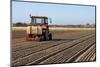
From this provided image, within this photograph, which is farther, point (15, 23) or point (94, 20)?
point (94, 20)

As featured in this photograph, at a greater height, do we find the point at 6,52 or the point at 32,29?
the point at 32,29

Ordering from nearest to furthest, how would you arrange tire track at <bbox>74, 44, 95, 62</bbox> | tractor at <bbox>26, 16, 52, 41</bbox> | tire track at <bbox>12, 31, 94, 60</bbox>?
tire track at <bbox>12, 31, 94, 60</bbox>, tractor at <bbox>26, 16, 52, 41</bbox>, tire track at <bbox>74, 44, 95, 62</bbox>

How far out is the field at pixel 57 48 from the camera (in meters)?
3.16

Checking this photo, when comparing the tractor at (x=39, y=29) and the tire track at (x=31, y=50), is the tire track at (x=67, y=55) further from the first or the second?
the tractor at (x=39, y=29)

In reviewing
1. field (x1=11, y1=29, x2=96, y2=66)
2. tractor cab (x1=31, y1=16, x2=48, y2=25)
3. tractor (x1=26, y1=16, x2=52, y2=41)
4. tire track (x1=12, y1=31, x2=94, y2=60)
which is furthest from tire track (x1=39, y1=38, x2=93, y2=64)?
tractor cab (x1=31, y1=16, x2=48, y2=25)

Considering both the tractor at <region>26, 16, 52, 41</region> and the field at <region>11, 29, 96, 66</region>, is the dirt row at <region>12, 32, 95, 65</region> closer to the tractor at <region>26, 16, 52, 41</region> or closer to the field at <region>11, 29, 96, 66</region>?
the field at <region>11, 29, 96, 66</region>

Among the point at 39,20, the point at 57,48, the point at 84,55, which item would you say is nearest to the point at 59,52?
the point at 57,48

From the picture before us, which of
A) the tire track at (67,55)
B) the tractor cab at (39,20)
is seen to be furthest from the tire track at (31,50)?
the tractor cab at (39,20)

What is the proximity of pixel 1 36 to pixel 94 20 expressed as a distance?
1.45 m

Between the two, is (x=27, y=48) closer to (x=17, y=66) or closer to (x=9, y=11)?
(x=17, y=66)

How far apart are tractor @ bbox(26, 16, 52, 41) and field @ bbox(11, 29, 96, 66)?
0.20 feet

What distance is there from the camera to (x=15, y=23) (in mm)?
3139

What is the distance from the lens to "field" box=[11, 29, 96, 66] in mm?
3164

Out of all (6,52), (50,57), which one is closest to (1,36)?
(6,52)
